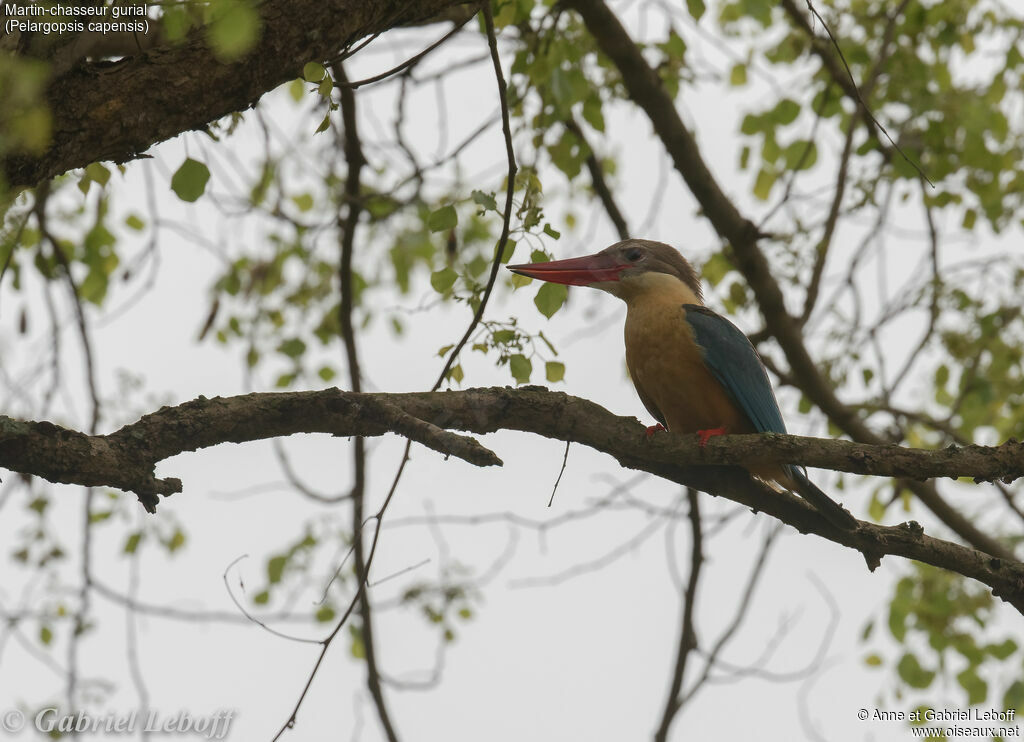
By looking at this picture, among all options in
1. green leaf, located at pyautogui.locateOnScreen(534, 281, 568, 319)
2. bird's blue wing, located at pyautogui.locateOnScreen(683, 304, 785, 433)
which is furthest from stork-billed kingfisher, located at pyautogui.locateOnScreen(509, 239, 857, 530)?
green leaf, located at pyautogui.locateOnScreen(534, 281, 568, 319)

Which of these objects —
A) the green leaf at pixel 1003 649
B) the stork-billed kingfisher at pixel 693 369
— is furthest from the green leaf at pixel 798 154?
the green leaf at pixel 1003 649

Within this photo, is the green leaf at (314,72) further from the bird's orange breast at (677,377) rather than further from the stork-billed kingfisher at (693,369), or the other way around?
the bird's orange breast at (677,377)

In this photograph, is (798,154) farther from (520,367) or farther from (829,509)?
(520,367)

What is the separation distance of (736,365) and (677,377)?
0.24 metres

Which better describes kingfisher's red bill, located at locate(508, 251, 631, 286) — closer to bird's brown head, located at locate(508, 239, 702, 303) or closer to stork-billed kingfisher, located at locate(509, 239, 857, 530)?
bird's brown head, located at locate(508, 239, 702, 303)

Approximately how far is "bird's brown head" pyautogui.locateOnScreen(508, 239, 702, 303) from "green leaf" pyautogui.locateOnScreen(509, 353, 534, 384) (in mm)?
1377

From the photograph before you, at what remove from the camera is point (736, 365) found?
4062mm

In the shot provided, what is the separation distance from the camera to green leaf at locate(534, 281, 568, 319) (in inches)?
128

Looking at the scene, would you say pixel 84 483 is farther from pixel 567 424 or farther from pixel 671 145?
pixel 671 145

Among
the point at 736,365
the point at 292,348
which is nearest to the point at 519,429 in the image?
the point at 736,365

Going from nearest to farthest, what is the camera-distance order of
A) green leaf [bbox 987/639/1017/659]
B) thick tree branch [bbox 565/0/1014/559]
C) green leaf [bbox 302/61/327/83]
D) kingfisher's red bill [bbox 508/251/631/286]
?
green leaf [bbox 302/61/327/83] < thick tree branch [bbox 565/0/1014/559] < kingfisher's red bill [bbox 508/251/631/286] < green leaf [bbox 987/639/1017/659]

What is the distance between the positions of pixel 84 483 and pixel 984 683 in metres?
5.45

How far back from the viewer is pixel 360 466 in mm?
5121

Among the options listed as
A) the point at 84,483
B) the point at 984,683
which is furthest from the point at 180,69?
the point at 984,683
